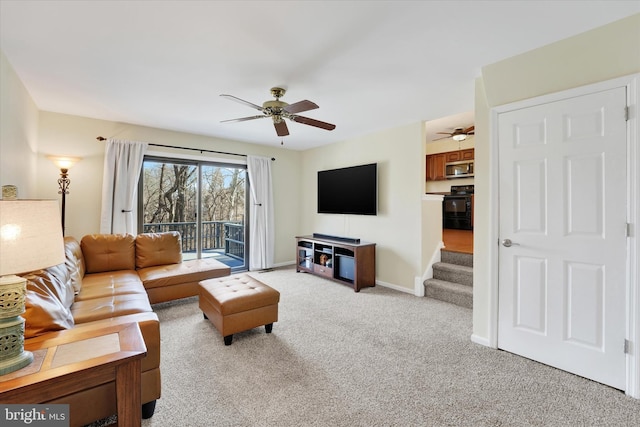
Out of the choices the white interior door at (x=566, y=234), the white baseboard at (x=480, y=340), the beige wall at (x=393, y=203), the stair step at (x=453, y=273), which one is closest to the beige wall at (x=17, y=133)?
the beige wall at (x=393, y=203)

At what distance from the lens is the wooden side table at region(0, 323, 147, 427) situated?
3.51ft

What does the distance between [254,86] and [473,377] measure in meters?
3.18

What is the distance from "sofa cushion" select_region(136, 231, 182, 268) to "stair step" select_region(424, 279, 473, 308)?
359 centimetres

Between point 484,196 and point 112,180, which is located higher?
point 112,180

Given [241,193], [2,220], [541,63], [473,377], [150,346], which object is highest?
[541,63]

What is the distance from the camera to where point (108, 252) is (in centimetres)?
348

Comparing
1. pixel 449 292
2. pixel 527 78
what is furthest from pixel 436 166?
pixel 527 78

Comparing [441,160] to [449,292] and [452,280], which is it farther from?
[449,292]

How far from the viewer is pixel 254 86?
280 cm

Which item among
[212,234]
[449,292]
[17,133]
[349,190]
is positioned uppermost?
[17,133]

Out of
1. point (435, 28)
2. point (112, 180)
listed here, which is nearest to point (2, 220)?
point (435, 28)

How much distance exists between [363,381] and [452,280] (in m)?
2.44

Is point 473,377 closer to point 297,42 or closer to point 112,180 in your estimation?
point 297,42

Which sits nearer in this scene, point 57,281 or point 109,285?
point 57,281
